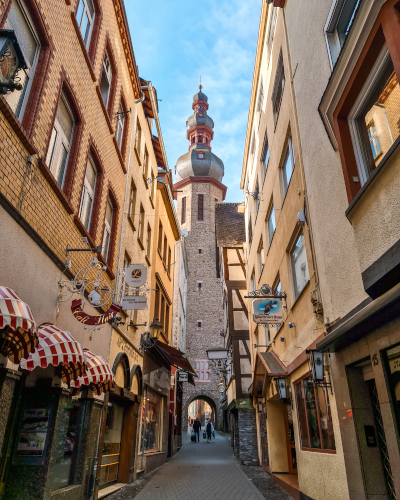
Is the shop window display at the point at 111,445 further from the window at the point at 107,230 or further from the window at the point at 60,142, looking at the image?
the window at the point at 60,142

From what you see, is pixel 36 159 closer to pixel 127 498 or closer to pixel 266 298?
pixel 266 298

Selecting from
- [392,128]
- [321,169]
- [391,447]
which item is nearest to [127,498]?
[391,447]

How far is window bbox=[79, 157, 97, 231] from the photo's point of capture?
8.71 m

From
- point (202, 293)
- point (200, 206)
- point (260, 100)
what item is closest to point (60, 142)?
point (260, 100)

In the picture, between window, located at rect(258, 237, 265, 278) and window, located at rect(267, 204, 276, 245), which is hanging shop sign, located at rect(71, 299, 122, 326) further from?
window, located at rect(258, 237, 265, 278)

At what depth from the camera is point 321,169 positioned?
6.88 m

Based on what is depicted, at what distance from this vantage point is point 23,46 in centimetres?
596

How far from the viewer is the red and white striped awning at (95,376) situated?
6.83m

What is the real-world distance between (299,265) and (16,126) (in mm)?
6480

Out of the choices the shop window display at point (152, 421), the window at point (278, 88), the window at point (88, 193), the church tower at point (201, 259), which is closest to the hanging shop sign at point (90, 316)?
the window at point (88, 193)

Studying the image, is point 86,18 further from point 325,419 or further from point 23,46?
point 325,419

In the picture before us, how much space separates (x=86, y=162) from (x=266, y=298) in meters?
5.52

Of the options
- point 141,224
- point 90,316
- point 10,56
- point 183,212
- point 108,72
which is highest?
point 183,212

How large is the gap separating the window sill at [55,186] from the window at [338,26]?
4.83m
